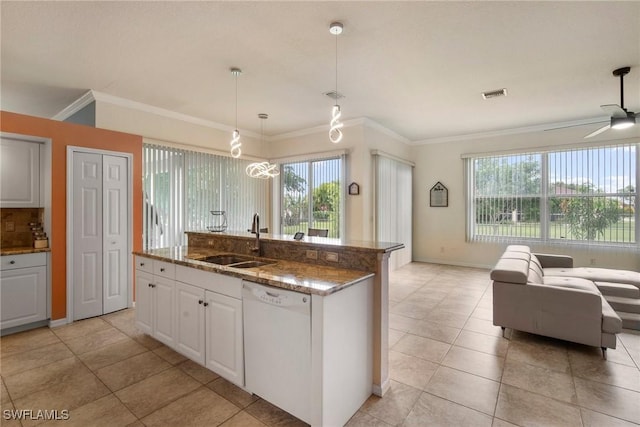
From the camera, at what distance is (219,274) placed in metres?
2.25

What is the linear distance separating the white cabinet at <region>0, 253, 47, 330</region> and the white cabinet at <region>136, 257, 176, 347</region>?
128cm

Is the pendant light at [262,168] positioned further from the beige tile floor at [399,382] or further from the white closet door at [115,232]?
the beige tile floor at [399,382]

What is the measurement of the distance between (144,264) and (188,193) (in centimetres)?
226

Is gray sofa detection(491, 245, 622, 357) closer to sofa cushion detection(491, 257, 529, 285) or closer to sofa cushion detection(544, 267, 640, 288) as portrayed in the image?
sofa cushion detection(491, 257, 529, 285)

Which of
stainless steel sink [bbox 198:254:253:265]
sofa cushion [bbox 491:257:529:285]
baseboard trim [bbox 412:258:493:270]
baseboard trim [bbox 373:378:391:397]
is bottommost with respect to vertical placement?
baseboard trim [bbox 373:378:391:397]

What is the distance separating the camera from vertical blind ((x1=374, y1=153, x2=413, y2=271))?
5569mm

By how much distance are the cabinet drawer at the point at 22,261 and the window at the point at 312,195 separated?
3989mm

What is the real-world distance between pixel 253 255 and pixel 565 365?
295cm

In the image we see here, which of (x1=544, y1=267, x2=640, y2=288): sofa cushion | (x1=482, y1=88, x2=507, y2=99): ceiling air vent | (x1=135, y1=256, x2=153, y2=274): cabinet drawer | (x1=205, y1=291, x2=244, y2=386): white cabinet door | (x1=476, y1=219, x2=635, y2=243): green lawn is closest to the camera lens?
(x1=205, y1=291, x2=244, y2=386): white cabinet door

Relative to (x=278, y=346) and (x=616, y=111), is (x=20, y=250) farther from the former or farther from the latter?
(x=616, y=111)

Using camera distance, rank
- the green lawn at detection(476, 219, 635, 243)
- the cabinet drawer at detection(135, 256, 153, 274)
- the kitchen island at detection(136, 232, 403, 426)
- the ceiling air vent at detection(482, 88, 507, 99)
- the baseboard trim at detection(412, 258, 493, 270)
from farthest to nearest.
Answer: the baseboard trim at detection(412, 258, 493, 270) → the green lawn at detection(476, 219, 635, 243) → the ceiling air vent at detection(482, 88, 507, 99) → the cabinet drawer at detection(135, 256, 153, 274) → the kitchen island at detection(136, 232, 403, 426)

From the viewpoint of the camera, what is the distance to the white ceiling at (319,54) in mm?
2354

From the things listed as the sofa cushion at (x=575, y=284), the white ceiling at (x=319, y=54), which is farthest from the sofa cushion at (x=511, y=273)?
the white ceiling at (x=319, y=54)

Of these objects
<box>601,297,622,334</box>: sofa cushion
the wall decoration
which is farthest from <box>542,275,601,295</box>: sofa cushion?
the wall decoration
